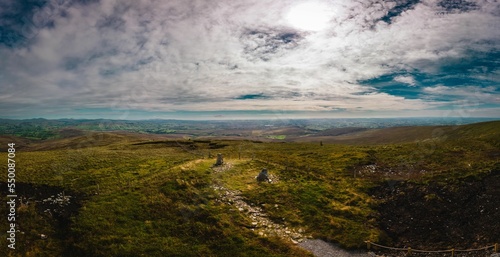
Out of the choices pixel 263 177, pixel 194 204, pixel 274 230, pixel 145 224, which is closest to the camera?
pixel 145 224

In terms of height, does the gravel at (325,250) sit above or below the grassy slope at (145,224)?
below

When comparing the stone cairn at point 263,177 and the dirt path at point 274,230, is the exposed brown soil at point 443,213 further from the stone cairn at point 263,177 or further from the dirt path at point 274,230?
the stone cairn at point 263,177

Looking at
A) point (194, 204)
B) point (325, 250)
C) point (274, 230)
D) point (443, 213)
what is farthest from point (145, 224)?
point (443, 213)

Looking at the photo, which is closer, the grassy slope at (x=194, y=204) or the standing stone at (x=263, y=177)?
the grassy slope at (x=194, y=204)

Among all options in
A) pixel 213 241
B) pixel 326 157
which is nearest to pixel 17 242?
pixel 213 241

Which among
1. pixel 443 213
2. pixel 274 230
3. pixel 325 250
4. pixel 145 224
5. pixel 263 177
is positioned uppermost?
pixel 263 177

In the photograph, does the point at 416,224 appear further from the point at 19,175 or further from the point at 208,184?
the point at 19,175

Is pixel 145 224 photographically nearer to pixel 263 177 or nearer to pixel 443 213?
pixel 263 177

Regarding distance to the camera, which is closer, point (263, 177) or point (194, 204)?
point (194, 204)

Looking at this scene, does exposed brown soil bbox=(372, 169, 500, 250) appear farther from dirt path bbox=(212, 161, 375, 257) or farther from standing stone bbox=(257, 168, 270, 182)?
standing stone bbox=(257, 168, 270, 182)

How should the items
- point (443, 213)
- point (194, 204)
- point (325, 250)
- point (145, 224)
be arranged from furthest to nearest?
point (194, 204) < point (443, 213) < point (145, 224) < point (325, 250)

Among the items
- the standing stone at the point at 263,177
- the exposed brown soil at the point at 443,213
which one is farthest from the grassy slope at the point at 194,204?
the exposed brown soil at the point at 443,213
